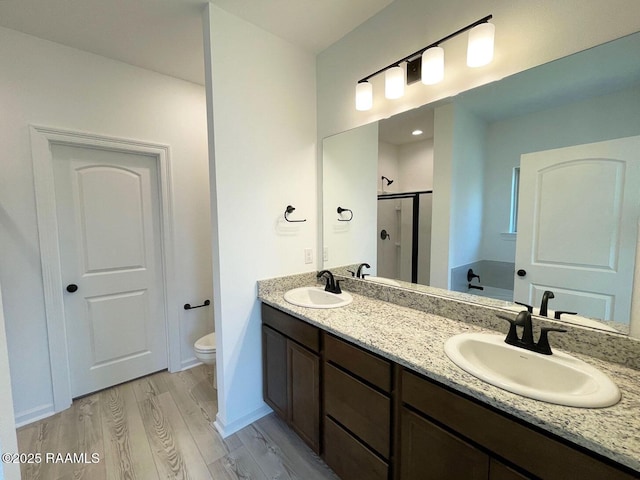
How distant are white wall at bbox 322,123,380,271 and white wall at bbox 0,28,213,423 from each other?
1.37 meters

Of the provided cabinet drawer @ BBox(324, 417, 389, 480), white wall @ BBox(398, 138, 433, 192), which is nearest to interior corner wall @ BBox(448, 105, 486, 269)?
white wall @ BBox(398, 138, 433, 192)

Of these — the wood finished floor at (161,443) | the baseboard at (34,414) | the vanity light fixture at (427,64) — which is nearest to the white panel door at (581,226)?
the vanity light fixture at (427,64)

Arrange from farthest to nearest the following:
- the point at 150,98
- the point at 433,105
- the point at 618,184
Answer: the point at 150,98 → the point at 433,105 → the point at 618,184

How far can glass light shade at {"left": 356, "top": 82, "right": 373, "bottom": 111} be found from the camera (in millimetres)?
1737

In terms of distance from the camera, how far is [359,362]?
1.27 meters

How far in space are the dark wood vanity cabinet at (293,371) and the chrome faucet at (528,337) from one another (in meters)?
0.90

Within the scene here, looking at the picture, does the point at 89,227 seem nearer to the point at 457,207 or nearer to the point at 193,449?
A: the point at 193,449

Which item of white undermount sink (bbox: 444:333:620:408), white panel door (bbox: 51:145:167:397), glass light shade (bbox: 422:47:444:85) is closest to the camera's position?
white undermount sink (bbox: 444:333:620:408)

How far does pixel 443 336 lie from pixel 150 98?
2.78 meters

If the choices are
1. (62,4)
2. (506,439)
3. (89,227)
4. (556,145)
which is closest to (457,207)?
(556,145)

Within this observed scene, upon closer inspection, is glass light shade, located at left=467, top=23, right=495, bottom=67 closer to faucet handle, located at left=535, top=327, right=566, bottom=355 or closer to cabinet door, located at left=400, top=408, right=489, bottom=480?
faucet handle, located at left=535, top=327, right=566, bottom=355

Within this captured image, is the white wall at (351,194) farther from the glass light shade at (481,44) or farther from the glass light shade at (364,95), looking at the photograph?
the glass light shade at (481,44)

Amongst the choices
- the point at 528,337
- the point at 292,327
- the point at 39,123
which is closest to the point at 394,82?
the point at 528,337

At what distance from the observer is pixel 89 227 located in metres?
2.17
